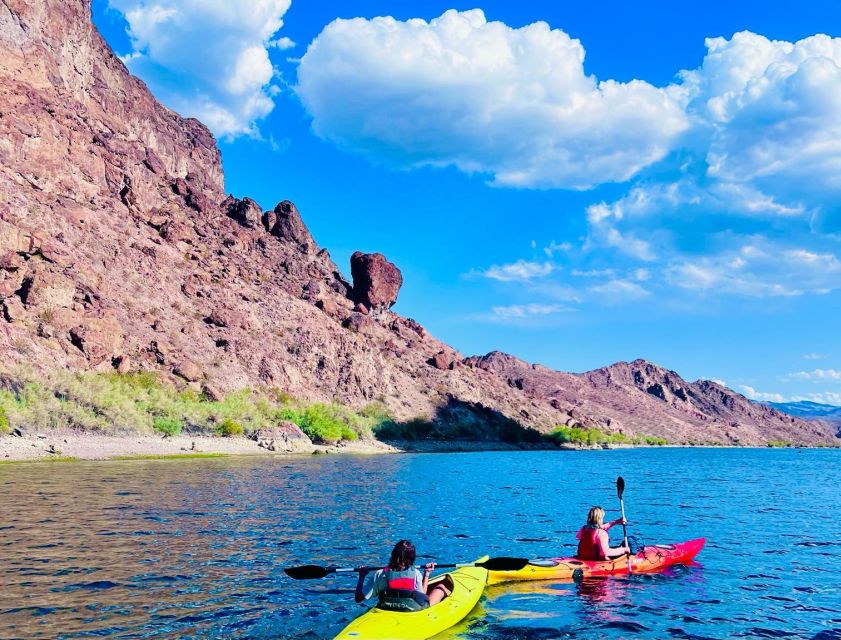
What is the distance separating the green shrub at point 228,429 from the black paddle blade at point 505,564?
56.4m

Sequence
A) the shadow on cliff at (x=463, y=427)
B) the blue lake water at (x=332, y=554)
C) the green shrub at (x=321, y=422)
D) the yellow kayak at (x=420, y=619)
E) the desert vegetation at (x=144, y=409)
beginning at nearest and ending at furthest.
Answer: the yellow kayak at (x=420, y=619)
the blue lake water at (x=332, y=554)
the desert vegetation at (x=144, y=409)
the green shrub at (x=321, y=422)
the shadow on cliff at (x=463, y=427)

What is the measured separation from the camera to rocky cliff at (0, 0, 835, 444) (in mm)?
68312

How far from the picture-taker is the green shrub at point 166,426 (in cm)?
6038

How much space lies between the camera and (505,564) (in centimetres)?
1425

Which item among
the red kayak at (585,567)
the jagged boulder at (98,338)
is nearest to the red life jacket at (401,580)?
the red kayak at (585,567)

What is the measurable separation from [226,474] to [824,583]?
114 ft

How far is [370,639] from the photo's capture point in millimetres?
9734

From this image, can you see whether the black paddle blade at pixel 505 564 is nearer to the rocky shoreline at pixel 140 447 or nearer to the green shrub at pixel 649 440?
the rocky shoreline at pixel 140 447

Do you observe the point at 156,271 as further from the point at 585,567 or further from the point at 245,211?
the point at 585,567

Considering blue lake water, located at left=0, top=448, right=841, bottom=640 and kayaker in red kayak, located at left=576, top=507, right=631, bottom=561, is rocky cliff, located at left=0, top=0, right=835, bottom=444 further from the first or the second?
kayaker in red kayak, located at left=576, top=507, right=631, bottom=561

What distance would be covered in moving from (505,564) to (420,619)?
13.1 ft

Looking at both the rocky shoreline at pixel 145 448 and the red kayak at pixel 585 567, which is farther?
the rocky shoreline at pixel 145 448

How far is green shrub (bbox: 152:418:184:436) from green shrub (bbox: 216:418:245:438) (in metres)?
5.14

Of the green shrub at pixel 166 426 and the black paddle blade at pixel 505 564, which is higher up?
the green shrub at pixel 166 426
